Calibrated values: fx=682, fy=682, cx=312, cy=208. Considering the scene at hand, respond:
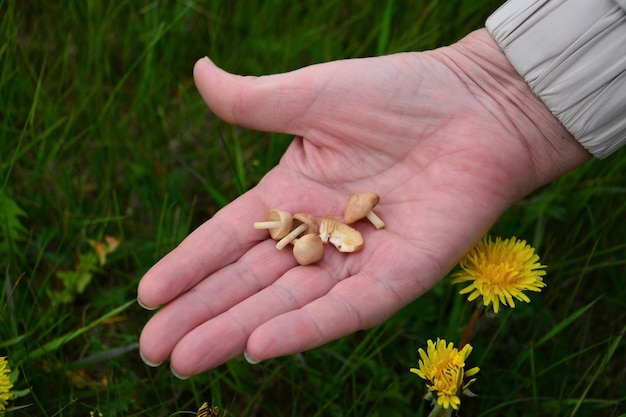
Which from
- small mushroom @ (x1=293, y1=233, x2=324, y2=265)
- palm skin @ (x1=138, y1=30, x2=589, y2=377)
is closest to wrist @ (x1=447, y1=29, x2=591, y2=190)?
palm skin @ (x1=138, y1=30, x2=589, y2=377)

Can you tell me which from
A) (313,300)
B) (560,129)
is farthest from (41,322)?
(560,129)

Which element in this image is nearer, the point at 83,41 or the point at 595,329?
the point at 595,329

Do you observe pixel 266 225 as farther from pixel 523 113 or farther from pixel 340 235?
pixel 523 113

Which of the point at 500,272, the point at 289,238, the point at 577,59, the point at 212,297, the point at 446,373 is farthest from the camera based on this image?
the point at 577,59

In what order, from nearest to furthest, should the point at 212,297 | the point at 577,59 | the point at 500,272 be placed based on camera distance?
1. the point at 500,272
2. the point at 212,297
3. the point at 577,59

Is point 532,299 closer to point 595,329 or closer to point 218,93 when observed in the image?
point 595,329

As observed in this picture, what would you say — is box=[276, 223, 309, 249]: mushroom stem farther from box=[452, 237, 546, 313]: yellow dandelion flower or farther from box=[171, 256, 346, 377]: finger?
box=[452, 237, 546, 313]: yellow dandelion flower

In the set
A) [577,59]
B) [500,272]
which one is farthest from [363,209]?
[577,59]
